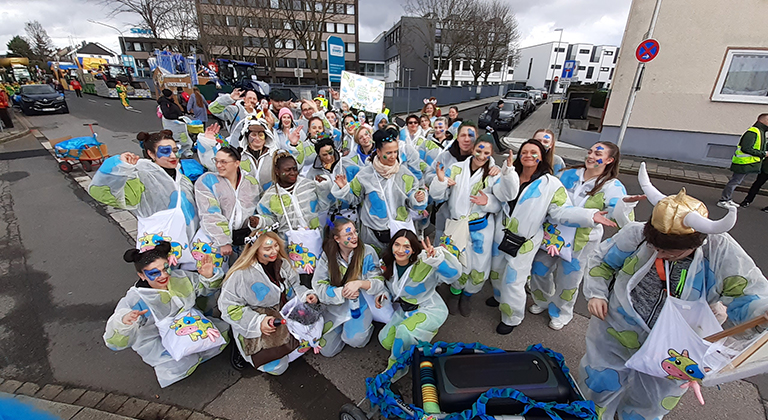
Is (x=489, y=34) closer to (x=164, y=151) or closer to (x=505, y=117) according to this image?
(x=505, y=117)

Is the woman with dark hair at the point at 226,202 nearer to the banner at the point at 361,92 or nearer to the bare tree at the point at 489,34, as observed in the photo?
the banner at the point at 361,92

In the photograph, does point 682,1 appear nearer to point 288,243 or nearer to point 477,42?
point 288,243

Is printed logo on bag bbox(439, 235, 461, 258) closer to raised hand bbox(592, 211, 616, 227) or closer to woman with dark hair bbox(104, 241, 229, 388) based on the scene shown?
raised hand bbox(592, 211, 616, 227)

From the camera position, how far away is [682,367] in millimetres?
1640

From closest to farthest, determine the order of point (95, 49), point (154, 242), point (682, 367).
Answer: point (682, 367) → point (154, 242) → point (95, 49)

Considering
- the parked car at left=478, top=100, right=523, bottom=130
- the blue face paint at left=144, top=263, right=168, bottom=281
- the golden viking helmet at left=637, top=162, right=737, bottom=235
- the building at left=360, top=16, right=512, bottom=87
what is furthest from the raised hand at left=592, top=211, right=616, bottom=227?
the building at left=360, top=16, right=512, bottom=87

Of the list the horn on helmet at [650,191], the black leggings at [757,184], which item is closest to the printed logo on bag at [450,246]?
the horn on helmet at [650,191]

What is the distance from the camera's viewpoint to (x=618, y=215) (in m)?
2.31

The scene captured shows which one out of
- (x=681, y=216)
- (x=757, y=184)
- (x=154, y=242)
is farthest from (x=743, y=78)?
(x=154, y=242)

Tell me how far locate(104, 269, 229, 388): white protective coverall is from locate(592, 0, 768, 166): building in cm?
1183

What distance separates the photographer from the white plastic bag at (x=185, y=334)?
2477mm

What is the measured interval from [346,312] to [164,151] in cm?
221

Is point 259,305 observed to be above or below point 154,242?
below

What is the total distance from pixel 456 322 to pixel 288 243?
1.92m
